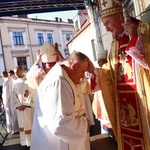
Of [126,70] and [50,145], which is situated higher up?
[126,70]

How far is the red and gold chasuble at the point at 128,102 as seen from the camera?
2.46 meters

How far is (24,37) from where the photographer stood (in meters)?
28.2

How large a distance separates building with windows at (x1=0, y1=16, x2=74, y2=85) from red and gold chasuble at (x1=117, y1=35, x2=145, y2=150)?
23.7m

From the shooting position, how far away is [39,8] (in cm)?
667

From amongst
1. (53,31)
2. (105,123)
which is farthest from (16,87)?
(53,31)

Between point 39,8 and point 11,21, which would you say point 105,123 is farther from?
point 11,21

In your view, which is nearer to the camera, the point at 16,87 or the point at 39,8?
the point at 16,87

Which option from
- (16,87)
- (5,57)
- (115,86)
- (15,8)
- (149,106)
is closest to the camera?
(149,106)

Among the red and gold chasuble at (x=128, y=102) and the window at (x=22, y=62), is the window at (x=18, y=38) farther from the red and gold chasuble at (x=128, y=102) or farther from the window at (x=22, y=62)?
the red and gold chasuble at (x=128, y=102)

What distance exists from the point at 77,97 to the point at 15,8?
4.87m

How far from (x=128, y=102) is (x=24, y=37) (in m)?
26.9

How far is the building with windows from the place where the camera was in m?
26.1

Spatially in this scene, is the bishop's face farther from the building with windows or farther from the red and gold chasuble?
the building with windows

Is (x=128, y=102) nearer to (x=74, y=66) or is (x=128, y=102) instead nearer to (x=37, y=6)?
(x=74, y=66)
